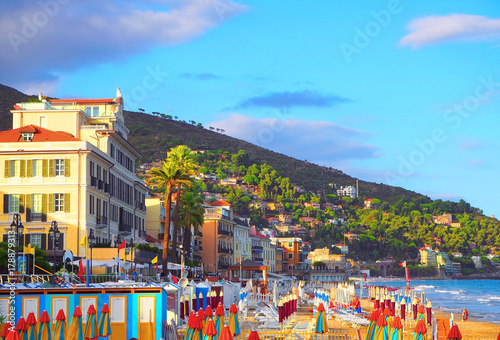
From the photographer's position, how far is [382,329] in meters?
24.5

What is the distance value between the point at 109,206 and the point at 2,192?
902 cm

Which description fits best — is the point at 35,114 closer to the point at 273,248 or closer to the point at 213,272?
the point at 213,272

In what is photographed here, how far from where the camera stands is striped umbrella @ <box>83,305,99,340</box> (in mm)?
25797

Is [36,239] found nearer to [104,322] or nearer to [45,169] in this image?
[45,169]

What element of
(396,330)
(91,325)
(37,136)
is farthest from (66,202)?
(396,330)

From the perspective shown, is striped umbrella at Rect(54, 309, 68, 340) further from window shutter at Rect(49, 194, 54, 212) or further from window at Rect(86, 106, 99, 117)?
window at Rect(86, 106, 99, 117)

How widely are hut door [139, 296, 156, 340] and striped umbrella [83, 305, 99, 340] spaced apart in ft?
6.61

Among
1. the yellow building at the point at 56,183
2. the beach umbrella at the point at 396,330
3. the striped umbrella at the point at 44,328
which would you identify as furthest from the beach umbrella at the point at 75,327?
the yellow building at the point at 56,183

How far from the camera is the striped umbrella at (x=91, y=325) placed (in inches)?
1016

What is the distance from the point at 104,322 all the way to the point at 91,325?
582 mm

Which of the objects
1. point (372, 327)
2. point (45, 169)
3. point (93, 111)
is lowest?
point (372, 327)

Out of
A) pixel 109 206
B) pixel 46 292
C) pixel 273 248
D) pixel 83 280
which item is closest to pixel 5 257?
pixel 83 280

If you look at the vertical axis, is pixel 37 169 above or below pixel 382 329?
above

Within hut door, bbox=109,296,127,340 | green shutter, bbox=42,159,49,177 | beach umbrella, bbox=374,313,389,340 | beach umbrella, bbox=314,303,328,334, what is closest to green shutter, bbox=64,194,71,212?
green shutter, bbox=42,159,49,177
